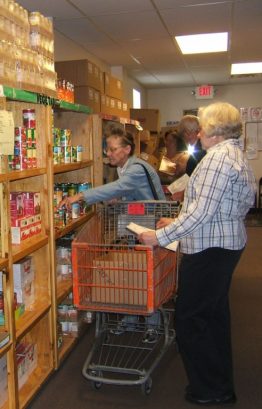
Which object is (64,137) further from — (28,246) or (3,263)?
(3,263)

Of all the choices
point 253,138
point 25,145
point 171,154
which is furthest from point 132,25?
point 253,138

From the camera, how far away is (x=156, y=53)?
228 inches

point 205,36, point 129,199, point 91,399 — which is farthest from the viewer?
point 205,36

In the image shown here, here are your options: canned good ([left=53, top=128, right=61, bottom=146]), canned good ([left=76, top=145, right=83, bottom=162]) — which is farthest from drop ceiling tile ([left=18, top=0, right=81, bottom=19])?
canned good ([left=53, top=128, right=61, bottom=146])

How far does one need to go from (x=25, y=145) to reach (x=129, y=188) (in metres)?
0.81

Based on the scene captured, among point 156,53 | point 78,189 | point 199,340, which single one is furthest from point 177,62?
point 199,340

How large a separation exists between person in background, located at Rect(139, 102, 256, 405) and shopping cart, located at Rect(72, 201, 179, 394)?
0.59 ft

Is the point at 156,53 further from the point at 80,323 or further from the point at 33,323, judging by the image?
the point at 33,323

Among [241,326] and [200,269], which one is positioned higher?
[200,269]

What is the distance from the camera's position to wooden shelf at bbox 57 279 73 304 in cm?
272

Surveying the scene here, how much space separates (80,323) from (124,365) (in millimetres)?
527

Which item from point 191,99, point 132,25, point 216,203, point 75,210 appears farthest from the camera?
point 191,99

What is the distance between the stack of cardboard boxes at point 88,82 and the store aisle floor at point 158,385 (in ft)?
6.50

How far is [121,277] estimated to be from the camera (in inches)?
92.0
